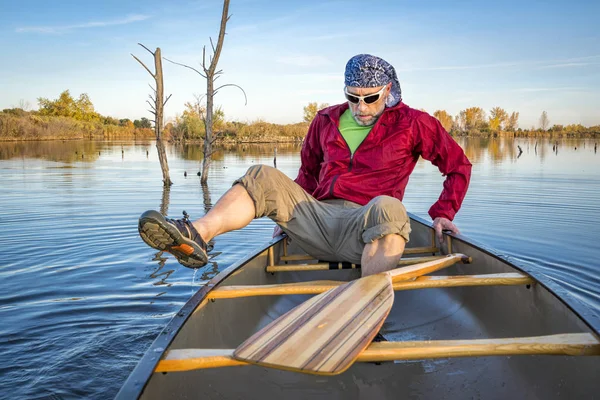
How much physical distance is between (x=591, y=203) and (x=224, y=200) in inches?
377

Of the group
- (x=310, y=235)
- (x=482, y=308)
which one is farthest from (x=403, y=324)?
(x=310, y=235)

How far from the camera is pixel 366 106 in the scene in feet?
11.3

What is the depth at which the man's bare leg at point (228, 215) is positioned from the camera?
275 cm

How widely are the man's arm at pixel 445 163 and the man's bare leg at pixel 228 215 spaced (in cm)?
133

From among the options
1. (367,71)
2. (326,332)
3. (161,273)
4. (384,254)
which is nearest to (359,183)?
(367,71)

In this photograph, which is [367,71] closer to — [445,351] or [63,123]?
[445,351]

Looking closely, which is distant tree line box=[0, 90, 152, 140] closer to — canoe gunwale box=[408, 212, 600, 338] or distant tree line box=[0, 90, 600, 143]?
distant tree line box=[0, 90, 600, 143]

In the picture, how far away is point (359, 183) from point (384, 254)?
88 centimetres

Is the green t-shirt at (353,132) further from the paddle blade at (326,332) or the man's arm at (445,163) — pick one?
the paddle blade at (326,332)

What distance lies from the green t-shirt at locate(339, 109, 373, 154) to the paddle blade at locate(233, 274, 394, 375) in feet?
4.87

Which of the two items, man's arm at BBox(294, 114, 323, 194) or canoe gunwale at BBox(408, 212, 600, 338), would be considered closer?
canoe gunwale at BBox(408, 212, 600, 338)

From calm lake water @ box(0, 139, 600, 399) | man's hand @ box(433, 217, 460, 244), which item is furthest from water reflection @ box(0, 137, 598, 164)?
man's hand @ box(433, 217, 460, 244)

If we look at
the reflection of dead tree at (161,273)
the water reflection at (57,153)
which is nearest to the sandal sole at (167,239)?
the reflection of dead tree at (161,273)

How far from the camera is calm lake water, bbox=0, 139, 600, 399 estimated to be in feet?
10.5
